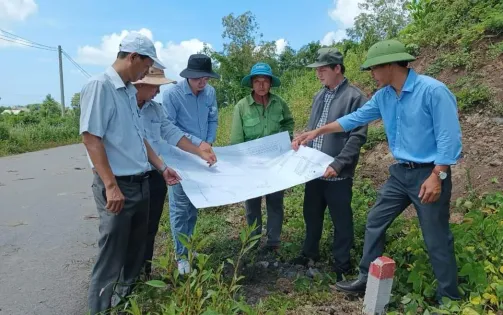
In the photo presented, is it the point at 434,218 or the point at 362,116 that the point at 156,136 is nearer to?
the point at 362,116

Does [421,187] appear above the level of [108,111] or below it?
below

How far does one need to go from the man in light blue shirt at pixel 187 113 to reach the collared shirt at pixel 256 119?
0.32m

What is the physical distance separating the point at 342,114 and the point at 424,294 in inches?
57.5

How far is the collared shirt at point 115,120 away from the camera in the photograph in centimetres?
244

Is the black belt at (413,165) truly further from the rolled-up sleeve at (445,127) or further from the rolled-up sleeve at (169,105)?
the rolled-up sleeve at (169,105)

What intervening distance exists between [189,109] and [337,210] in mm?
1598

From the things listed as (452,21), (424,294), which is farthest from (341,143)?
(452,21)

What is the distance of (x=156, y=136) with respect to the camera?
3.43 meters

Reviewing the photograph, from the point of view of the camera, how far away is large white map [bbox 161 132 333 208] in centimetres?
316

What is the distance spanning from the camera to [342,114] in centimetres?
343

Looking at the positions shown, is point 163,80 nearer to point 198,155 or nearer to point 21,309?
point 198,155

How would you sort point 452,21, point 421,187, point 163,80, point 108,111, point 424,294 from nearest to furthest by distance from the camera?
point 108,111 → point 421,187 → point 424,294 → point 163,80 → point 452,21

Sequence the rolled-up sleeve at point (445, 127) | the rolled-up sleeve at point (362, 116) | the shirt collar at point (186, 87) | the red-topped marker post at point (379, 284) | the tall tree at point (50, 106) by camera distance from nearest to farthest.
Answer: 1. the rolled-up sleeve at point (445, 127)
2. the red-topped marker post at point (379, 284)
3. the rolled-up sleeve at point (362, 116)
4. the shirt collar at point (186, 87)
5. the tall tree at point (50, 106)

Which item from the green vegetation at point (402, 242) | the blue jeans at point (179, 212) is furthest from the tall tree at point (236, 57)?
the blue jeans at point (179, 212)
